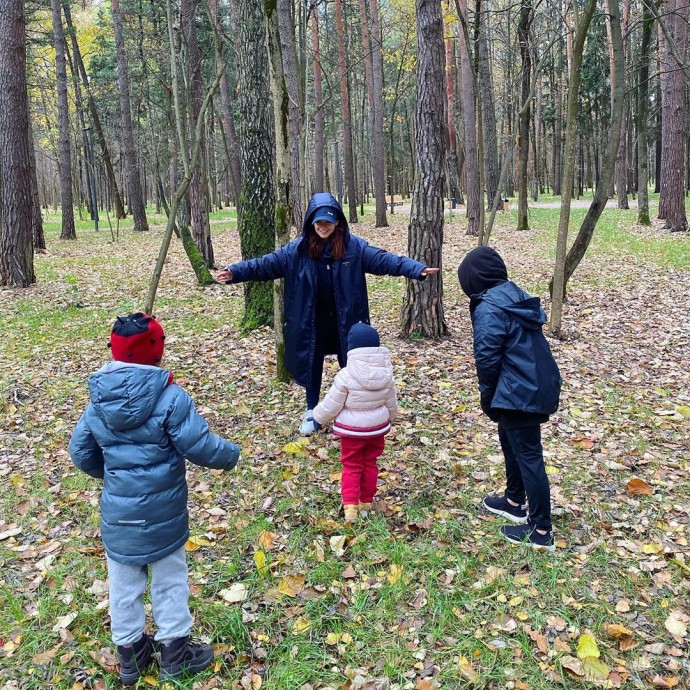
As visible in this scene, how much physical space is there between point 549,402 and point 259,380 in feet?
12.6

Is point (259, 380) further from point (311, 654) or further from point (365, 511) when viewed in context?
point (311, 654)

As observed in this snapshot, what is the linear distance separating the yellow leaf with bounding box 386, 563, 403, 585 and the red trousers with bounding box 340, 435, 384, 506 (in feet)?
2.09

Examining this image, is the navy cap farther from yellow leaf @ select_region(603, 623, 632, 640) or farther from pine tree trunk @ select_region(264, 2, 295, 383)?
yellow leaf @ select_region(603, 623, 632, 640)

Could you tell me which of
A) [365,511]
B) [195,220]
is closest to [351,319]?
[365,511]

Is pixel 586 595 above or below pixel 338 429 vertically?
below

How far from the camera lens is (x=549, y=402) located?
334cm

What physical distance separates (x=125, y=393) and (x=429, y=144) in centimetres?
578

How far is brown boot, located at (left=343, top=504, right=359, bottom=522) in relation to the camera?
13.0 feet

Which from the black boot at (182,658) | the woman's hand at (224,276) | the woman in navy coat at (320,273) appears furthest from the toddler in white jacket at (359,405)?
the black boot at (182,658)

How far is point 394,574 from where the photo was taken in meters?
3.40

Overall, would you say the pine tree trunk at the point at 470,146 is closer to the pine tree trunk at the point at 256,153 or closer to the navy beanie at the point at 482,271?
the pine tree trunk at the point at 256,153

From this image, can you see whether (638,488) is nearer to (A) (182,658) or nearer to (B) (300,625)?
(B) (300,625)

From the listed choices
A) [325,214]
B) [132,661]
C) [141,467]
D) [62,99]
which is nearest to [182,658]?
[132,661]

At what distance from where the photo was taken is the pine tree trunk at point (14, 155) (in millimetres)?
10891
